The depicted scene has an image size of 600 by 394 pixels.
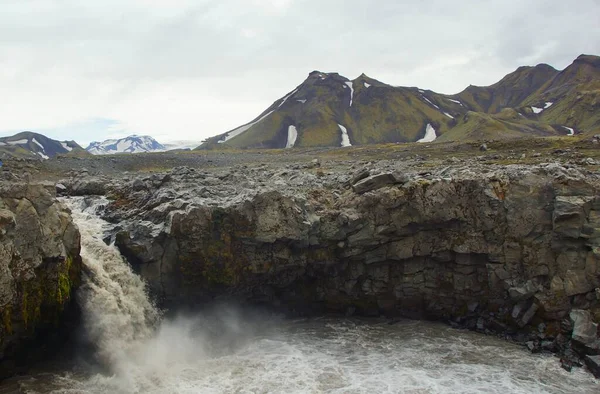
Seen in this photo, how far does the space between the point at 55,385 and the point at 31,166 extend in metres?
38.9

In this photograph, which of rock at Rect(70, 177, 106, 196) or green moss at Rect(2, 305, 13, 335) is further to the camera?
rock at Rect(70, 177, 106, 196)

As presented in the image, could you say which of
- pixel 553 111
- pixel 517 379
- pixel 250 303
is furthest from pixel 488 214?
pixel 553 111

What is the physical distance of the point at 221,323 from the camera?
3206 centimetres

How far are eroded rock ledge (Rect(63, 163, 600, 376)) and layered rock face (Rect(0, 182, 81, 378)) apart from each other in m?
5.05

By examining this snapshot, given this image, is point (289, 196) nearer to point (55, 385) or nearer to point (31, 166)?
point (55, 385)

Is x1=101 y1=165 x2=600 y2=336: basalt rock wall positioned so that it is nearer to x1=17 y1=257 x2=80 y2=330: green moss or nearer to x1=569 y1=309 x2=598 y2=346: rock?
x1=569 y1=309 x2=598 y2=346: rock

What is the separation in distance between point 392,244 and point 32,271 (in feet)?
79.7

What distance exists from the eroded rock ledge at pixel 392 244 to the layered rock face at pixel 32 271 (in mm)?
5055

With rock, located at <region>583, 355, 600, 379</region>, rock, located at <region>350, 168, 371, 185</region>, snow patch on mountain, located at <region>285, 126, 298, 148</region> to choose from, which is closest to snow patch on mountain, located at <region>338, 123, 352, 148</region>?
snow patch on mountain, located at <region>285, 126, 298, 148</region>

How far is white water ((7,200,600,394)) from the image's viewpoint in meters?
23.5

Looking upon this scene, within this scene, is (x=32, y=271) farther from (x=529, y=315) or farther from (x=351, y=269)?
(x=529, y=315)

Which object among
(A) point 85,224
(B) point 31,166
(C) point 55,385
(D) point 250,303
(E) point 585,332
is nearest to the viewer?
(C) point 55,385

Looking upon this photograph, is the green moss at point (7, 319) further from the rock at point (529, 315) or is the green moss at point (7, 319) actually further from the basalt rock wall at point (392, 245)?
the rock at point (529, 315)

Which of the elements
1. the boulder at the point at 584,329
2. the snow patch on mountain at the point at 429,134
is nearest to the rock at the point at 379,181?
the boulder at the point at 584,329
